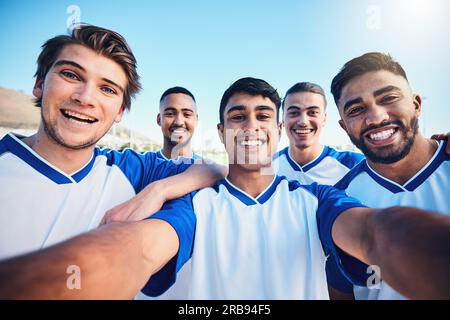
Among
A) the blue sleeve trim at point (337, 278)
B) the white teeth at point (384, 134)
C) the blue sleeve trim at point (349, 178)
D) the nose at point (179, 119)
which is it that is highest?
the nose at point (179, 119)

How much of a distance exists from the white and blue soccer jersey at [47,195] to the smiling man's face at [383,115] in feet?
5.47

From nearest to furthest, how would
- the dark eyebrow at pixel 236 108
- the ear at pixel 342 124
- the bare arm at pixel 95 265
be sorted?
the bare arm at pixel 95 265 → the dark eyebrow at pixel 236 108 → the ear at pixel 342 124

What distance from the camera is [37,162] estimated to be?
1239 millimetres

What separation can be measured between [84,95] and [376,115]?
1932 mm

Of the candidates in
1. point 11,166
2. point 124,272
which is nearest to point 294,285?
point 124,272

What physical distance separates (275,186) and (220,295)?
29.7 inches

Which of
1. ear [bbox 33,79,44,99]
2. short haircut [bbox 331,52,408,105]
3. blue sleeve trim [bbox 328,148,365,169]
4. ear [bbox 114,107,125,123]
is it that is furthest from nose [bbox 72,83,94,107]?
blue sleeve trim [bbox 328,148,365,169]

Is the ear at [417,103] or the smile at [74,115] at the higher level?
the ear at [417,103]

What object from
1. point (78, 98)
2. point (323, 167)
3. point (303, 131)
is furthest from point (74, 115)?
point (323, 167)

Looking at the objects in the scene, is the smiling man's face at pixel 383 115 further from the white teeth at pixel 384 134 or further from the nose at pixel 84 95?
the nose at pixel 84 95

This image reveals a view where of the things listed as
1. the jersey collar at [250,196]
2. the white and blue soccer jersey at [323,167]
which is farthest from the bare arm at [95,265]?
the white and blue soccer jersey at [323,167]

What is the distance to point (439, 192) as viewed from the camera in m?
1.33

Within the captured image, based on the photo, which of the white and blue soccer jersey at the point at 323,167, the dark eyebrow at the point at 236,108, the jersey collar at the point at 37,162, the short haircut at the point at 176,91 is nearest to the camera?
the jersey collar at the point at 37,162

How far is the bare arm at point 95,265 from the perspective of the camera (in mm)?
479
